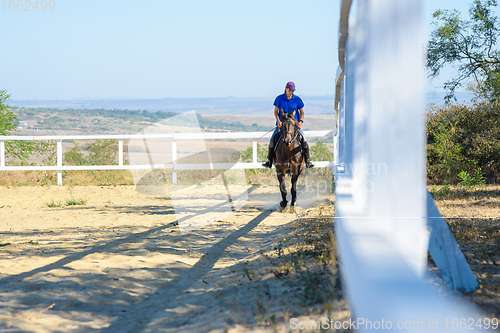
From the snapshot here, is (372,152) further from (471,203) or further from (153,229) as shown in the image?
(471,203)

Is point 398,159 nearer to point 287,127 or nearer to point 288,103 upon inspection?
point 287,127

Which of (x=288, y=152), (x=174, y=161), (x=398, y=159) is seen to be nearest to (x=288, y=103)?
(x=288, y=152)

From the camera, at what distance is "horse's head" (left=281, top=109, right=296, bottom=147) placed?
30.7ft

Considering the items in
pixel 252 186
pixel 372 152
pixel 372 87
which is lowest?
pixel 252 186

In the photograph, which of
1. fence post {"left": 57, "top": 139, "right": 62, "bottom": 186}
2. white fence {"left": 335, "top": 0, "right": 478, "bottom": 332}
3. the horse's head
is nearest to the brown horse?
the horse's head

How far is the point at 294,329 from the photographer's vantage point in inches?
107

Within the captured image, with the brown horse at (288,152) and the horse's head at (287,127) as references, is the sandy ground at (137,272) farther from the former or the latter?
the horse's head at (287,127)

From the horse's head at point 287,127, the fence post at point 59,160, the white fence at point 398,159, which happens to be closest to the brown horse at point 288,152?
the horse's head at point 287,127

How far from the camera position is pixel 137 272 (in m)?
4.86

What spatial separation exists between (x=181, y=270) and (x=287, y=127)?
5.15 m

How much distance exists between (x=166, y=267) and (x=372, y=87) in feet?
11.5

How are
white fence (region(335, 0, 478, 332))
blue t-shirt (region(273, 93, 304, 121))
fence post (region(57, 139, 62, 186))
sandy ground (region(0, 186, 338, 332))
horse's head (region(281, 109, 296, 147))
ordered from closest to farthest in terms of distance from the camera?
white fence (region(335, 0, 478, 332)), sandy ground (region(0, 186, 338, 332)), horse's head (region(281, 109, 296, 147)), blue t-shirt (region(273, 93, 304, 121)), fence post (region(57, 139, 62, 186))

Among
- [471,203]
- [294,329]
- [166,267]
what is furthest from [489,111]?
[294,329]

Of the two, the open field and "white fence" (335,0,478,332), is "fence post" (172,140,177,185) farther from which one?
"white fence" (335,0,478,332)
